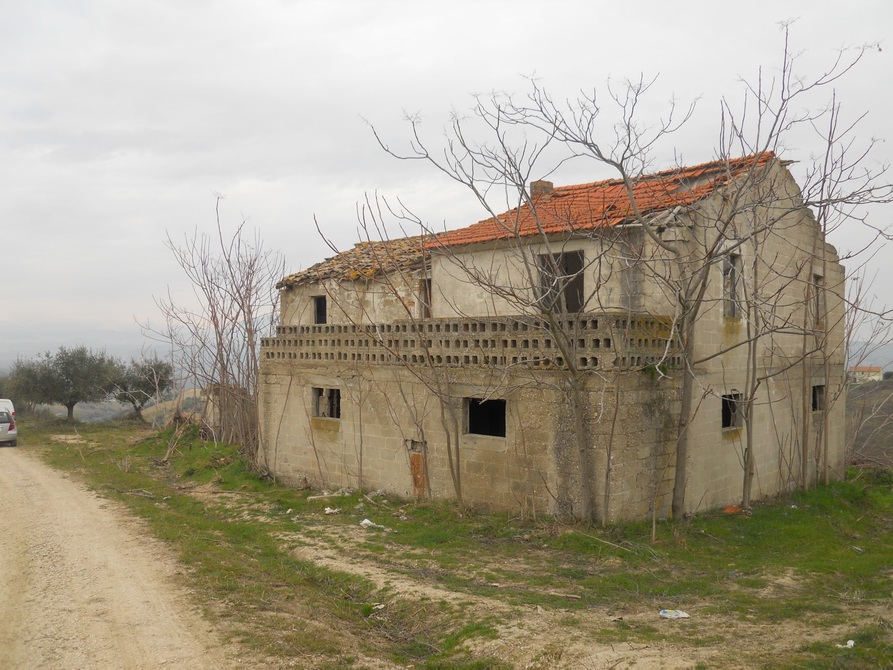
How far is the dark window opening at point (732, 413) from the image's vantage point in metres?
12.5

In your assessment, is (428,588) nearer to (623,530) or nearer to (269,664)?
(269,664)

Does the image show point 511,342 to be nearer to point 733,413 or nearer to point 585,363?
point 585,363

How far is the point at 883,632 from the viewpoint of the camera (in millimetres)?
5988

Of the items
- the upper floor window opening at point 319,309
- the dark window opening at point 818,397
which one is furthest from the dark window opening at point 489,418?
the dark window opening at point 818,397

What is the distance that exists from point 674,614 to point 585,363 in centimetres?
391

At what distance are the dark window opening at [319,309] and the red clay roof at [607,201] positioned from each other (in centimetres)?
380

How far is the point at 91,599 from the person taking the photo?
24.6 ft

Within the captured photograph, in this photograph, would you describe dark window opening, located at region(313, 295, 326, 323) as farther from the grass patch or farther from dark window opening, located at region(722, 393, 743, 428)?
dark window opening, located at region(722, 393, 743, 428)

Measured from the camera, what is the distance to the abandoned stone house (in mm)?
9945

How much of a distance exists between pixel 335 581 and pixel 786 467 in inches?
385

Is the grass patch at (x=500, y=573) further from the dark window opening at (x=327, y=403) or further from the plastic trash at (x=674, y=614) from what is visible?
the dark window opening at (x=327, y=403)

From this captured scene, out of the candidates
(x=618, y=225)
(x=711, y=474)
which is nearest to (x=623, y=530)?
(x=711, y=474)

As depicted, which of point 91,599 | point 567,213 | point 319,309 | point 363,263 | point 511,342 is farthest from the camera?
point 319,309

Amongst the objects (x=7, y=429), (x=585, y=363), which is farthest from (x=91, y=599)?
(x=7, y=429)
